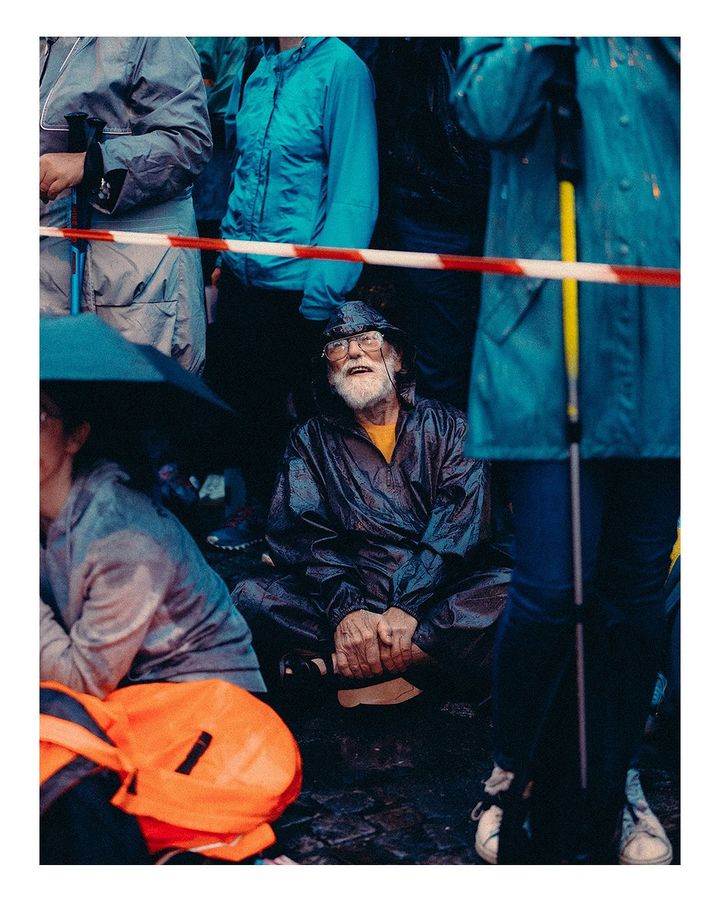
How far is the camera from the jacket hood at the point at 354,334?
4328 mm

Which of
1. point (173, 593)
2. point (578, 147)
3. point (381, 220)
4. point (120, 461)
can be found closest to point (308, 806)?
point (173, 593)

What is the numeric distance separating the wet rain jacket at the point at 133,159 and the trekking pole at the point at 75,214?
0.04m

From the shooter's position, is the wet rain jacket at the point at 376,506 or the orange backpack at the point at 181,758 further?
the wet rain jacket at the point at 376,506

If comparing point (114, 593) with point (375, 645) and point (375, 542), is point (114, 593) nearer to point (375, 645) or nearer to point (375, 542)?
point (375, 645)

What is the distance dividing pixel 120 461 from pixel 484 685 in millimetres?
1709

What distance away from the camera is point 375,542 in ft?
13.6

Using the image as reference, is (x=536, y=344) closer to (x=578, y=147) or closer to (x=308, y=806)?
(x=578, y=147)

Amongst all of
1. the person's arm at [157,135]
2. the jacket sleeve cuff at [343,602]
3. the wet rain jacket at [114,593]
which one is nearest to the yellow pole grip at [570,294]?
the wet rain jacket at [114,593]

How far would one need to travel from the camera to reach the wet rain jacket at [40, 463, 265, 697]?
275 cm

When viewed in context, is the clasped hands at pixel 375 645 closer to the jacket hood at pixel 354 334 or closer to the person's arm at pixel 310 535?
the person's arm at pixel 310 535

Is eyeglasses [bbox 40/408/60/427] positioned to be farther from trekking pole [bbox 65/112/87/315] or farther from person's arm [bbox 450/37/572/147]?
person's arm [bbox 450/37/572/147]

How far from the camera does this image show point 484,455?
104 inches

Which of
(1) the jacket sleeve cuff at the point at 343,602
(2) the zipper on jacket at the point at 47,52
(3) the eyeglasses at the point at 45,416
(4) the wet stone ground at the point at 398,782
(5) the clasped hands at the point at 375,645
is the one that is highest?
(2) the zipper on jacket at the point at 47,52

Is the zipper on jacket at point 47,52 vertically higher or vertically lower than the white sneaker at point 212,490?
higher
